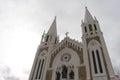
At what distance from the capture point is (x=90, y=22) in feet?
80.9

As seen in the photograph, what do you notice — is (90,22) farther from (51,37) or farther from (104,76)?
(104,76)

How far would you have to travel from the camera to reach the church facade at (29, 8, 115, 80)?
17.0m

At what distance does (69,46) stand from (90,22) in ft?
23.0

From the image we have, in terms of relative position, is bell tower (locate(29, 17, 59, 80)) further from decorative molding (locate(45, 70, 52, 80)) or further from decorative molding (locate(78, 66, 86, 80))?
decorative molding (locate(78, 66, 86, 80))

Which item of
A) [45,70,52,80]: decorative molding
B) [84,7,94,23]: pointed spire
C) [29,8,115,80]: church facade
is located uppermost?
[84,7,94,23]: pointed spire

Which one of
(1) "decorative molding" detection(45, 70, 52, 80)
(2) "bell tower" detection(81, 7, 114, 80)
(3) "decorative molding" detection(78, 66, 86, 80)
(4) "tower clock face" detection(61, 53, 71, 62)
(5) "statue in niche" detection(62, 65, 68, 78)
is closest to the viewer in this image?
(2) "bell tower" detection(81, 7, 114, 80)

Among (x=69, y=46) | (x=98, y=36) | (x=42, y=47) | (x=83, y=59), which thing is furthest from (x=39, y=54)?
(x=98, y=36)

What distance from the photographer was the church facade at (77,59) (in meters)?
17.0

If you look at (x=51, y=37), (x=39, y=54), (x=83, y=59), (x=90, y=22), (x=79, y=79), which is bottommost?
(x=79, y=79)

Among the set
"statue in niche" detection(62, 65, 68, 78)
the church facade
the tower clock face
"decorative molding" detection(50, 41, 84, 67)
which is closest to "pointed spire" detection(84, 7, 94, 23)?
the church facade

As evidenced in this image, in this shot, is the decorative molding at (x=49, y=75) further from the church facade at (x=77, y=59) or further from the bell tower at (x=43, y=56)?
the bell tower at (x=43, y=56)

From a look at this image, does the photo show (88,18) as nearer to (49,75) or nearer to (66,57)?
(66,57)

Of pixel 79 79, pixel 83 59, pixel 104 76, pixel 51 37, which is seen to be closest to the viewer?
pixel 104 76

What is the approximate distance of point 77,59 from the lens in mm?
19359
